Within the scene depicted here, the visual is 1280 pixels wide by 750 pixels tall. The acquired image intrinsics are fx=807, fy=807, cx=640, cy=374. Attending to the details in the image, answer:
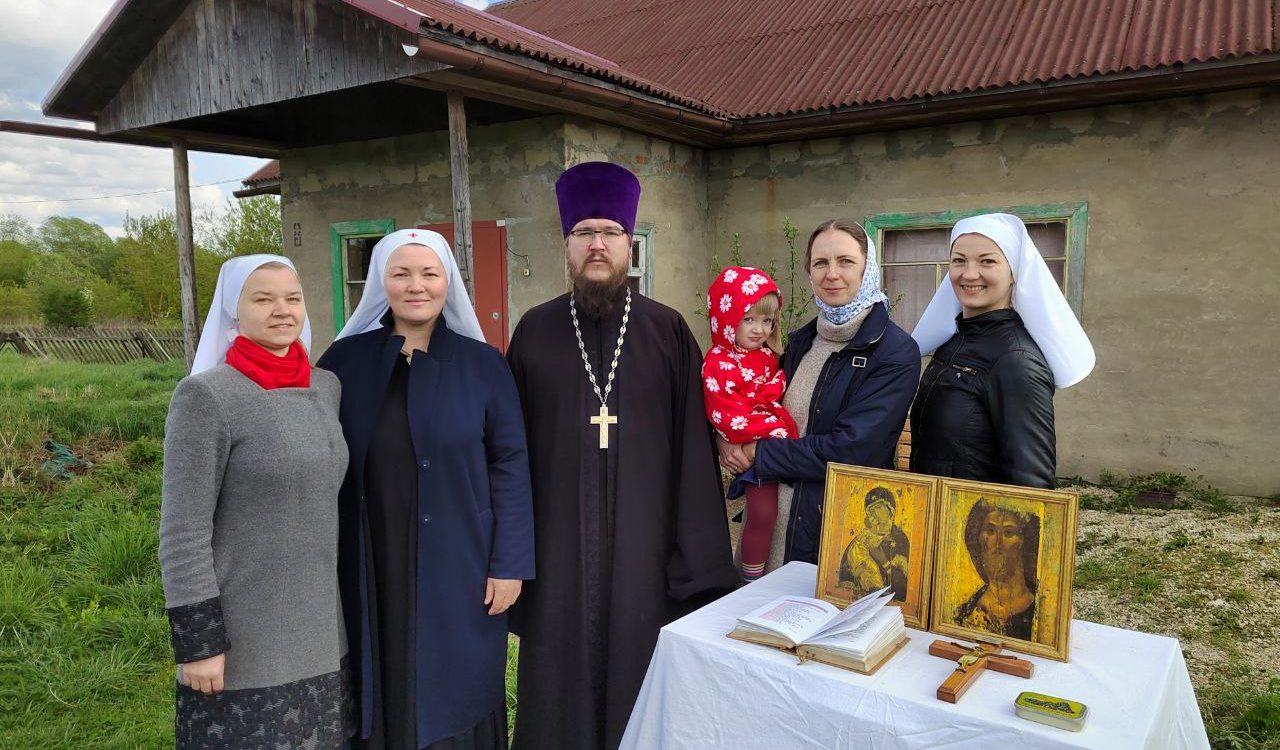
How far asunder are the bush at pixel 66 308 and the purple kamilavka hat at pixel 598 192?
33.2 metres

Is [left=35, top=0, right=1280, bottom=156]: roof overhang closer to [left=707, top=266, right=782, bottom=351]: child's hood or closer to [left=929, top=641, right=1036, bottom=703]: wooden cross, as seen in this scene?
[left=707, top=266, right=782, bottom=351]: child's hood

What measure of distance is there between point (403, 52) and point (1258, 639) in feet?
20.3

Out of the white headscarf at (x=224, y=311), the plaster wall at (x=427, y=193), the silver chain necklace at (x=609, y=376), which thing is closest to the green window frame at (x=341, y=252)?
the plaster wall at (x=427, y=193)

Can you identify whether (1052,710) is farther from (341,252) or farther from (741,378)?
(341,252)

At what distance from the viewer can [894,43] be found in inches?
321

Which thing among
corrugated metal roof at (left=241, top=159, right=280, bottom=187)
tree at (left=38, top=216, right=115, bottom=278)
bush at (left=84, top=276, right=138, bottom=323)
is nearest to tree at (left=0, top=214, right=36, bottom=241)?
tree at (left=38, top=216, right=115, bottom=278)

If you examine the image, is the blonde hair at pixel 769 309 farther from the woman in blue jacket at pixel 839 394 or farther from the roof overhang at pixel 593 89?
the roof overhang at pixel 593 89

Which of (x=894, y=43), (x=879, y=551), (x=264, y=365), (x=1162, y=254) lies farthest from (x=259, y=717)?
(x=894, y=43)

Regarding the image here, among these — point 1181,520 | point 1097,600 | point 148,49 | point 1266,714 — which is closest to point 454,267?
point 1266,714

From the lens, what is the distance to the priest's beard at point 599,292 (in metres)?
2.79

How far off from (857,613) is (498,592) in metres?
1.15

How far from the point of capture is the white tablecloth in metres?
1.51

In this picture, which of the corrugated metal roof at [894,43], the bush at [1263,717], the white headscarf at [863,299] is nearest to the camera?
the white headscarf at [863,299]

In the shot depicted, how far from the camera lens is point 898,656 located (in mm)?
1774
